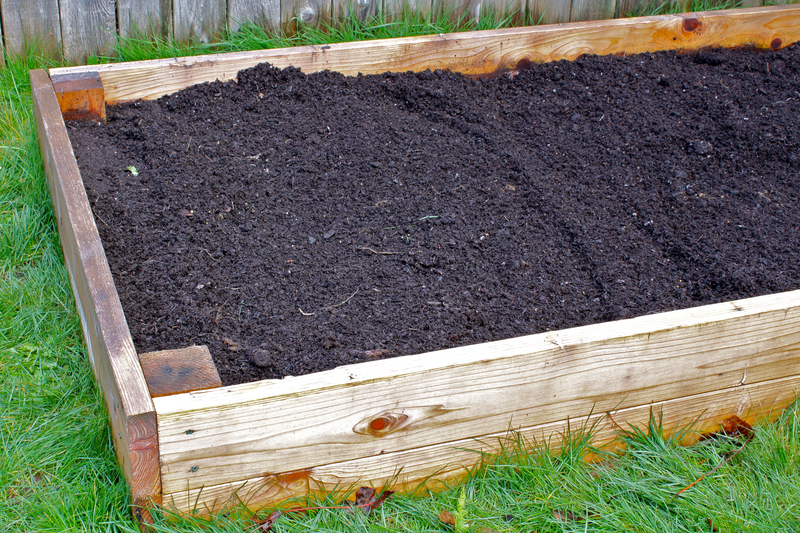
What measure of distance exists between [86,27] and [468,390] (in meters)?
2.63

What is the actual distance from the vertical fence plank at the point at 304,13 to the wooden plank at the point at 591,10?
1369 mm

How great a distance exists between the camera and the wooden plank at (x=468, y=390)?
4.52 ft

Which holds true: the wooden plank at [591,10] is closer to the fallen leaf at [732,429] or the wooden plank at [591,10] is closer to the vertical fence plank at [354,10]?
the vertical fence plank at [354,10]

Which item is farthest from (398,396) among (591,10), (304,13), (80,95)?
(591,10)

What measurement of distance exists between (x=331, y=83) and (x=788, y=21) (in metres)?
2.58

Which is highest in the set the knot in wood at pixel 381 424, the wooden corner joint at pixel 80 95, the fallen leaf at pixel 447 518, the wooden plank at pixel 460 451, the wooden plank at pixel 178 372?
the wooden corner joint at pixel 80 95

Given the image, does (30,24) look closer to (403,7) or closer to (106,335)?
(403,7)

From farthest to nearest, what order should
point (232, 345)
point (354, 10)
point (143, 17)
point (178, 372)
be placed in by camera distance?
point (354, 10)
point (143, 17)
point (232, 345)
point (178, 372)

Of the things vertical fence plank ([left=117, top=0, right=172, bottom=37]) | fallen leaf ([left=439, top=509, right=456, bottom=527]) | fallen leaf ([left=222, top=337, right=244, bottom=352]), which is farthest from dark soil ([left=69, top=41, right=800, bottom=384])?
vertical fence plank ([left=117, top=0, right=172, bottom=37])

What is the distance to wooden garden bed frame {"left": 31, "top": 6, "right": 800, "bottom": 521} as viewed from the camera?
54.1 inches

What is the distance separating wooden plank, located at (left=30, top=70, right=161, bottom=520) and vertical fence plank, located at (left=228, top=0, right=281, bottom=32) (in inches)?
46.7

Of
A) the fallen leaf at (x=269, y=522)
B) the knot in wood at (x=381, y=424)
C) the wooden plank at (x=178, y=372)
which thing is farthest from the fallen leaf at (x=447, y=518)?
the wooden plank at (x=178, y=372)

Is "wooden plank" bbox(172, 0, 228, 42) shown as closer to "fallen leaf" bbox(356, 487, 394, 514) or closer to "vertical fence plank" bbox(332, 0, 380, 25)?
"vertical fence plank" bbox(332, 0, 380, 25)

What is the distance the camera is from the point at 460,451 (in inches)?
64.4
